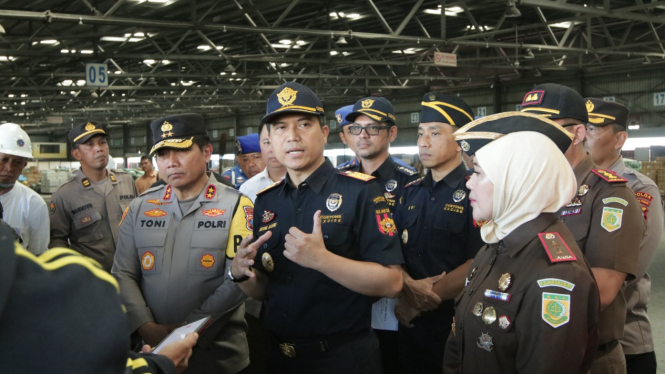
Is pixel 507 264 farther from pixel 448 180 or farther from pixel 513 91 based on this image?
pixel 513 91

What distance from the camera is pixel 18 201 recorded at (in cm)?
335

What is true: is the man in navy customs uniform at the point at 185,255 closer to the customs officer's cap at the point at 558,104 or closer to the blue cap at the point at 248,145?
the customs officer's cap at the point at 558,104

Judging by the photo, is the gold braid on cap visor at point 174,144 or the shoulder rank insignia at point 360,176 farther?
the gold braid on cap visor at point 174,144

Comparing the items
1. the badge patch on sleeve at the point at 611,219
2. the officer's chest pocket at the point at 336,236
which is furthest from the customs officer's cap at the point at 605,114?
the officer's chest pocket at the point at 336,236

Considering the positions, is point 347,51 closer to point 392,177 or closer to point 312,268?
point 392,177

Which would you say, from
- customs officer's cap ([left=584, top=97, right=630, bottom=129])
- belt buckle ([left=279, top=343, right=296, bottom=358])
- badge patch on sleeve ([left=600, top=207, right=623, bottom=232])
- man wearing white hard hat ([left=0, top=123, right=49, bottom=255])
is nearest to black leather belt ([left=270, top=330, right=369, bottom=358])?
belt buckle ([left=279, top=343, right=296, bottom=358])

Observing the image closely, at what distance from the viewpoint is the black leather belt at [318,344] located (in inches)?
80.7

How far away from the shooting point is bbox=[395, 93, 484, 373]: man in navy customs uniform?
8.75ft

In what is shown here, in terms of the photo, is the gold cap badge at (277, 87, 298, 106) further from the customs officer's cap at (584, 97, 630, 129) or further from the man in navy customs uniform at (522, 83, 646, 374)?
the customs officer's cap at (584, 97, 630, 129)

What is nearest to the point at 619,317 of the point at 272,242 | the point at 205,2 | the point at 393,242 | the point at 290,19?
the point at 393,242

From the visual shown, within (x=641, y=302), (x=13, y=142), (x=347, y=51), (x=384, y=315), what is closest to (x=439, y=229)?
(x=384, y=315)

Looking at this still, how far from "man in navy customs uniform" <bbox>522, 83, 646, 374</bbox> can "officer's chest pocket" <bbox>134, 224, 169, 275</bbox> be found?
1.79 meters

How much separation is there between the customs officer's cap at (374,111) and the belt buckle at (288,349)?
Result: 1932 mm

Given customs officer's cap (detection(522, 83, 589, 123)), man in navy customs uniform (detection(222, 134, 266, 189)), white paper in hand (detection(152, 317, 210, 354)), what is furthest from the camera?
man in navy customs uniform (detection(222, 134, 266, 189))
